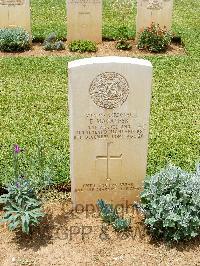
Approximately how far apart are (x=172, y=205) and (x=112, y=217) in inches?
30.5

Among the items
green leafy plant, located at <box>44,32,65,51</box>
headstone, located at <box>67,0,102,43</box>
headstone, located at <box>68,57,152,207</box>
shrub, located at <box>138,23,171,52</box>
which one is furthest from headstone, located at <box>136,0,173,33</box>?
headstone, located at <box>68,57,152,207</box>

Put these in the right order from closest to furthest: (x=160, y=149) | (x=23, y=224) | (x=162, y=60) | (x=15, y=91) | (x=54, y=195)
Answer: (x=23, y=224) < (x=54, y=195) < (x=160, y=149) < (x=15, y=91) < (x=162, y=60)

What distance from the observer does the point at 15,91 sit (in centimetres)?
1025

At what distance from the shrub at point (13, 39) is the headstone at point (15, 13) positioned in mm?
282

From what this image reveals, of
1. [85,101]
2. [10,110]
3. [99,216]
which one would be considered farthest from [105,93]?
[10,110]

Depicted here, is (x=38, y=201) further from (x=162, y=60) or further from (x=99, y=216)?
(x=162, y=60)

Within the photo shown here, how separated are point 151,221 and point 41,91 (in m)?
5.29

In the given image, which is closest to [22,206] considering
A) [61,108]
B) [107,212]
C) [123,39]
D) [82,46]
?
[107,212]

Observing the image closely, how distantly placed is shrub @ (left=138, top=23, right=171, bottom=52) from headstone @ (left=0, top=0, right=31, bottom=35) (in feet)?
9.57

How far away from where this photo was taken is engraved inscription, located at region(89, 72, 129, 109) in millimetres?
5633

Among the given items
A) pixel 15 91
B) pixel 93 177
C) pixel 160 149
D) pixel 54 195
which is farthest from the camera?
pixel 15 91

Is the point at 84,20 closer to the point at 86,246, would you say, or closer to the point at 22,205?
the point at 22,205

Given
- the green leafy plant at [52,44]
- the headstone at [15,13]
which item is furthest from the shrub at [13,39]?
the green leafy plant at [52,44]

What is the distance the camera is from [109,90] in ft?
18.7
